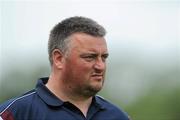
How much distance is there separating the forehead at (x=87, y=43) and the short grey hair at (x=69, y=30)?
0.03 m

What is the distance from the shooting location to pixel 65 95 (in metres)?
3.36

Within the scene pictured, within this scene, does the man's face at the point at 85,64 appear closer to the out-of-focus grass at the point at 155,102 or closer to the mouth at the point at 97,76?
the mouth at the point at 97,76

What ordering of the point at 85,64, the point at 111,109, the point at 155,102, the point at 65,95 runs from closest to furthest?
the point at 85,64, the point at 65,95, the point at 111,109, the point at 155,102

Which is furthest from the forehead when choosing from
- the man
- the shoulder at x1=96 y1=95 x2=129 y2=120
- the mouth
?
the shoulder at x1=96 y1=95 x2=129 y2=120

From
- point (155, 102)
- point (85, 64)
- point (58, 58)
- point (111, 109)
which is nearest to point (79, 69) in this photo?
point (85, 64)

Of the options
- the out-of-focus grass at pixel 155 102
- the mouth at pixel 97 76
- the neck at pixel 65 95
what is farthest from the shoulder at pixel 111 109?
the out-of-focus grass at pixel 155 102

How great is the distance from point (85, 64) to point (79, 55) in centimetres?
6

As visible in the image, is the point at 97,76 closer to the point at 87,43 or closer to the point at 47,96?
the point at 87,43

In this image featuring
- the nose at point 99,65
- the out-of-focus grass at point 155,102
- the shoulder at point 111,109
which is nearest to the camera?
the nose at point 99,65

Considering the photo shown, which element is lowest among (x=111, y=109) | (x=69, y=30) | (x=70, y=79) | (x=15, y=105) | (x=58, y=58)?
(x=111, y=109)

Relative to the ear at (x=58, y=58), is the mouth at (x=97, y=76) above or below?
below

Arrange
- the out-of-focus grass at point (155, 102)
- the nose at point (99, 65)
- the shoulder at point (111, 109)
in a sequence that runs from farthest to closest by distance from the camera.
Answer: the out-of-focus grass at point (155, 102) → the shoulder at point (111, 109) → the nose at point (99, 65)

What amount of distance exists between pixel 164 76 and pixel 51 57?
1238 cm

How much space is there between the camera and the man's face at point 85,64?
3.26 metres
